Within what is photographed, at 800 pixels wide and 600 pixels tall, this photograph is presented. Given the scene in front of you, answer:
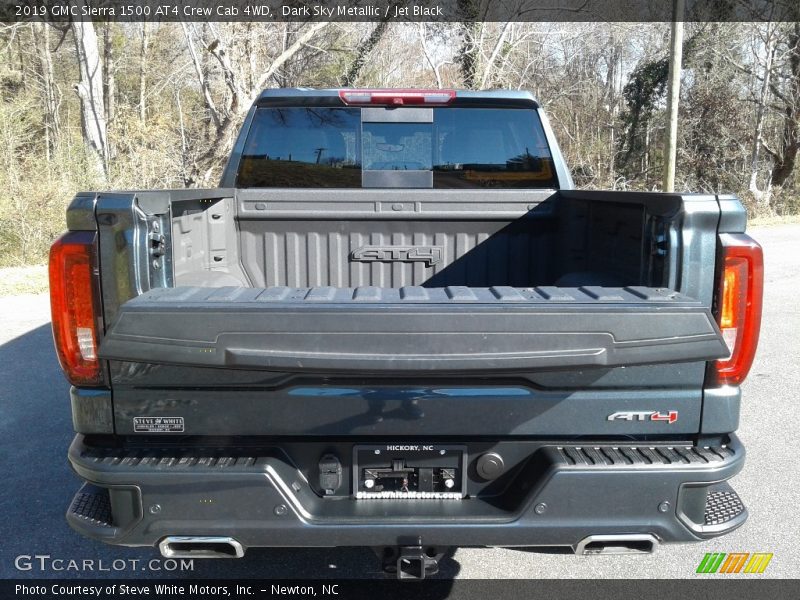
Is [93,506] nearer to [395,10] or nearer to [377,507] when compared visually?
[377,507]

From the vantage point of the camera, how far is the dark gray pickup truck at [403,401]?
1919 mm

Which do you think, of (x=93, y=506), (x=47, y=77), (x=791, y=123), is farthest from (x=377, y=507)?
(x=791, y=123)

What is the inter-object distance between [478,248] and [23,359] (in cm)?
539

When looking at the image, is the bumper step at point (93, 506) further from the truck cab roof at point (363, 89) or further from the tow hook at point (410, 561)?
the truck cab roof at point (363, 89)

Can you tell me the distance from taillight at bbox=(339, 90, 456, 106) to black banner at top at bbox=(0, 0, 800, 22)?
1362cm

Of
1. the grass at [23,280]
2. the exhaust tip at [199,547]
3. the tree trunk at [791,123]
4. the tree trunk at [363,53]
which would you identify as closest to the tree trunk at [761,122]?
the tree trunk at [791,123]

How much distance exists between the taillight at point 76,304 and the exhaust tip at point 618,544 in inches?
68.2

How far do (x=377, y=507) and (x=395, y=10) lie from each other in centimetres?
2213

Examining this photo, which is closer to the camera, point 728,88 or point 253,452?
point 253,452

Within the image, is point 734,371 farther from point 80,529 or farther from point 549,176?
point 80,529

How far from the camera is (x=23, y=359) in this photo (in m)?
6.66

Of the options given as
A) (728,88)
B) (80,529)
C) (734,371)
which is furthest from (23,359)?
(728,88)

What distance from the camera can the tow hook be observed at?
2.16 metres

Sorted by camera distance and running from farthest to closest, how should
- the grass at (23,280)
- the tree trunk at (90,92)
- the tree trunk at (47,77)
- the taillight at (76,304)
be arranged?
the tree trunk at (47,77) < the tree trunk at (90,92) < the grass at (23,280) < the taillight at (76,304)
